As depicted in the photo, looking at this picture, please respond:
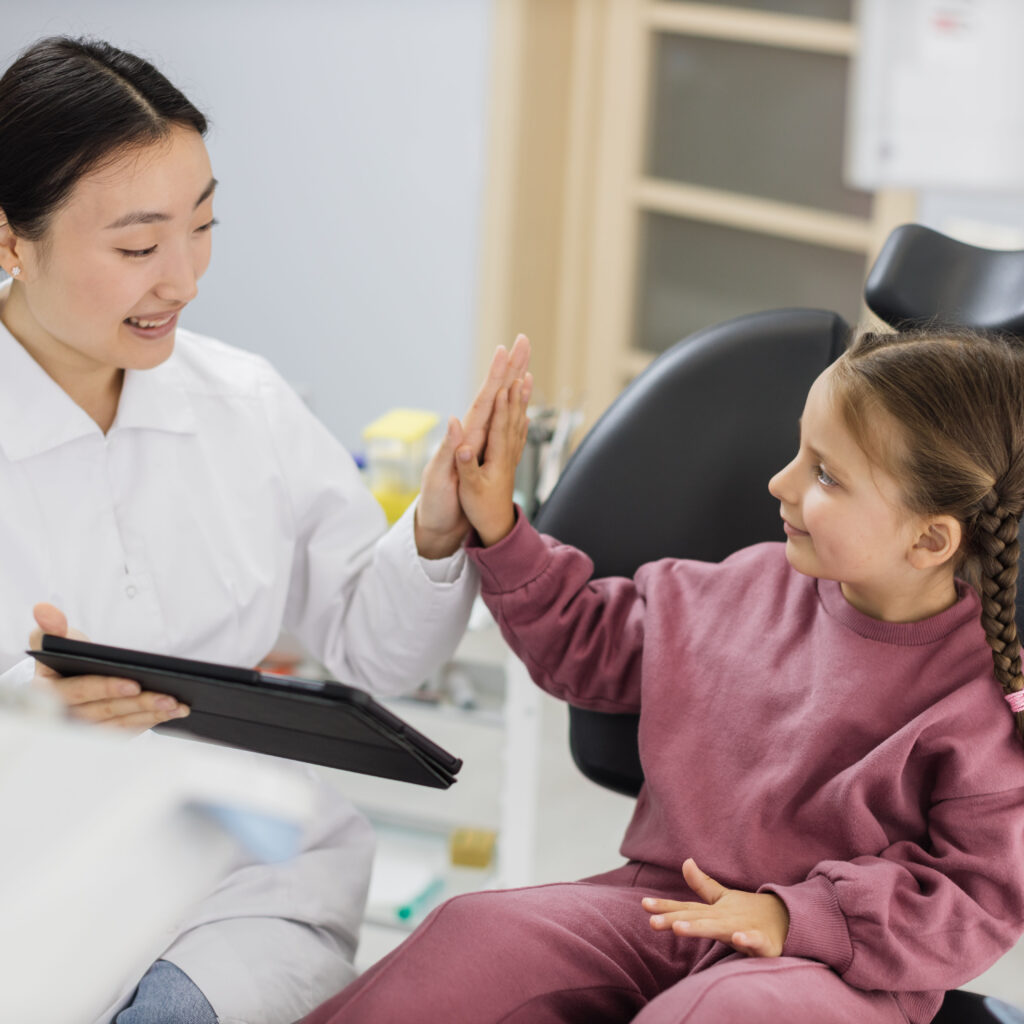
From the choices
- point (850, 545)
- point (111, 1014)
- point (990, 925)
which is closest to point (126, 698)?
point (111, 1014)

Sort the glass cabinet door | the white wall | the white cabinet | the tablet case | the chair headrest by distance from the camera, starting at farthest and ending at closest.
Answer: the white wall, the glass cabinet door, the white cabinet, the chair headrest, the tablet case

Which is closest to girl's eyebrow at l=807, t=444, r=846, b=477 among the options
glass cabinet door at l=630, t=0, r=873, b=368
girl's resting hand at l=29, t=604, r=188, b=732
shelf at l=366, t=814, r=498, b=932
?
girl's resting hand at l=29, t=604, r=188, b=732

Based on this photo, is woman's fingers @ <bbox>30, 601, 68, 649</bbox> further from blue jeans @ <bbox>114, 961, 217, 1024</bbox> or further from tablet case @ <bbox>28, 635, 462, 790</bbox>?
blue jeans @ <bbox>114, 961, 217, 1024</bbox>

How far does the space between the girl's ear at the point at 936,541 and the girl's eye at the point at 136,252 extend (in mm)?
715

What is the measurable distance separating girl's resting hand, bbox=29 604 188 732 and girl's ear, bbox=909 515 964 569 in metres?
0.60

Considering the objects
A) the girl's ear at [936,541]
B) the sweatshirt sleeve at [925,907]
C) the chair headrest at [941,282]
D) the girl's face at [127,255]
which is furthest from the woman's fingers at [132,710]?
the chair headrest at [941,282]

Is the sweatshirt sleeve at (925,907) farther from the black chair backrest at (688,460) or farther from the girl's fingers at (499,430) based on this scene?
the girl's fingers at (499,430)

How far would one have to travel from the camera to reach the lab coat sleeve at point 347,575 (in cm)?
140

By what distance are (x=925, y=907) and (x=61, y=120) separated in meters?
0.96

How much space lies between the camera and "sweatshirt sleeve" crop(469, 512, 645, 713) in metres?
1.30

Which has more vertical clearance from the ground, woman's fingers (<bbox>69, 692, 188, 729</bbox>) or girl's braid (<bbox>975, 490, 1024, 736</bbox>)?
girl's braid (<bbox>975, 490, 1024, 736</bbox>)

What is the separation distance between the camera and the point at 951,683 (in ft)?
3.76

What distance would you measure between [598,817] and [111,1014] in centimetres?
144

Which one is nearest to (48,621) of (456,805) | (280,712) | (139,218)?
(280,712)
